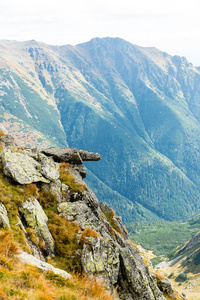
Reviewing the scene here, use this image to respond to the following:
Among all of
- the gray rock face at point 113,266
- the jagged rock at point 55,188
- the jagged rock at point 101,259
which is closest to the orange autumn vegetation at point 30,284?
the jagged rock at point 101,259

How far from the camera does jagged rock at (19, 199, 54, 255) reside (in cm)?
1448

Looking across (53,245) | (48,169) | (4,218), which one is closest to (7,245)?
(4,218)

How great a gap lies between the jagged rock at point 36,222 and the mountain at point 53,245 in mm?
32

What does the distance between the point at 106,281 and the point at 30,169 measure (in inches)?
420

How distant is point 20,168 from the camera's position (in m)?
17.6

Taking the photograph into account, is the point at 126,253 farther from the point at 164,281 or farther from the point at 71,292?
the point at 164,281

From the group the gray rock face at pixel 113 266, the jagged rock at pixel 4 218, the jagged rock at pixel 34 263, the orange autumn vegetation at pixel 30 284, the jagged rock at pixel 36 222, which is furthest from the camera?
the jagged rock at pixel 36 222

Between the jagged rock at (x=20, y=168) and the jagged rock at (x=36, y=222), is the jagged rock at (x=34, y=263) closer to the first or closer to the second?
the jagged rock at (x=36, y=222)

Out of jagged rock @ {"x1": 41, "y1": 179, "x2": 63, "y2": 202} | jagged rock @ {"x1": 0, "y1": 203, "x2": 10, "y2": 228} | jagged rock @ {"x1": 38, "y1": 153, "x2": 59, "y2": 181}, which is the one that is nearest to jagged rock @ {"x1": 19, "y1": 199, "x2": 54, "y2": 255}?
jagged rock @ {"x1": 0, "y1": 203, "x2": 10, "y2": 228}

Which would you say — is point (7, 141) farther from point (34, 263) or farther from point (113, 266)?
point (113, 266)

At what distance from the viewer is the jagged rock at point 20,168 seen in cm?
1667

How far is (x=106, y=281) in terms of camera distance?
43.9ft

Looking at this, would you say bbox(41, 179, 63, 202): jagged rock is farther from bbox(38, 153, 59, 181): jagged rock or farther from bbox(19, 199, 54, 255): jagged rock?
bbox(19, 199, 54, 255): jagged rock

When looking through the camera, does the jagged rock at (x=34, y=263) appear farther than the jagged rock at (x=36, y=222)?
No
